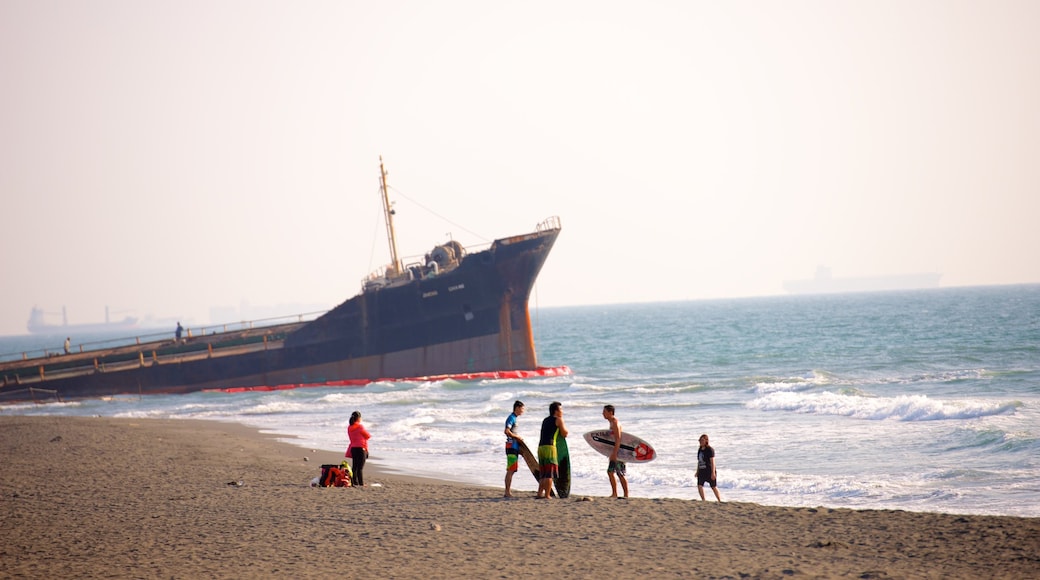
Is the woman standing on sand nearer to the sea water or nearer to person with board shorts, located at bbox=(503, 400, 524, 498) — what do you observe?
the sea water

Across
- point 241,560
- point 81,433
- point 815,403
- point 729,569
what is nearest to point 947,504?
point 729,569

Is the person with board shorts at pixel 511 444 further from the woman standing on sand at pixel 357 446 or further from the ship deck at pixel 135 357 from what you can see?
the ship deck at pixel 135 357

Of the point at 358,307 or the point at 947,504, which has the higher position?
the point at 358,307

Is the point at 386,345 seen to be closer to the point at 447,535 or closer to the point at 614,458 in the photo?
the point at 614,458

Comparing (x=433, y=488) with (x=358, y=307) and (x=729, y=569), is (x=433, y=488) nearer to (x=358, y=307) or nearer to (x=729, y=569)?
(x=729, y=569)

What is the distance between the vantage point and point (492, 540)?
11.3 metres

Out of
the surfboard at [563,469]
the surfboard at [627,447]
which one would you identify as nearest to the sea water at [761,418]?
the surfboard at [627,447]

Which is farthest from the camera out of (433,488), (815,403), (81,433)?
(815,403)

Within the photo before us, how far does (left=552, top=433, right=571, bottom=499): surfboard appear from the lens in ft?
45.9

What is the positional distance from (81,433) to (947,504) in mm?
22266

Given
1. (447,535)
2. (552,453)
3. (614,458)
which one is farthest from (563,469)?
(447,535)

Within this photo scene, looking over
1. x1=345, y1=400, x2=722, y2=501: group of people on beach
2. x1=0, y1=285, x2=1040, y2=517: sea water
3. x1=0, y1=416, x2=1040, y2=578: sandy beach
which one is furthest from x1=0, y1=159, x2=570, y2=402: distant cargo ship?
x1=345, y1=400, x2=722, y2=501: group of people on beach

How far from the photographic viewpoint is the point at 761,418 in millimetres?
27984

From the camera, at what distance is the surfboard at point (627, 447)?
1576cm
